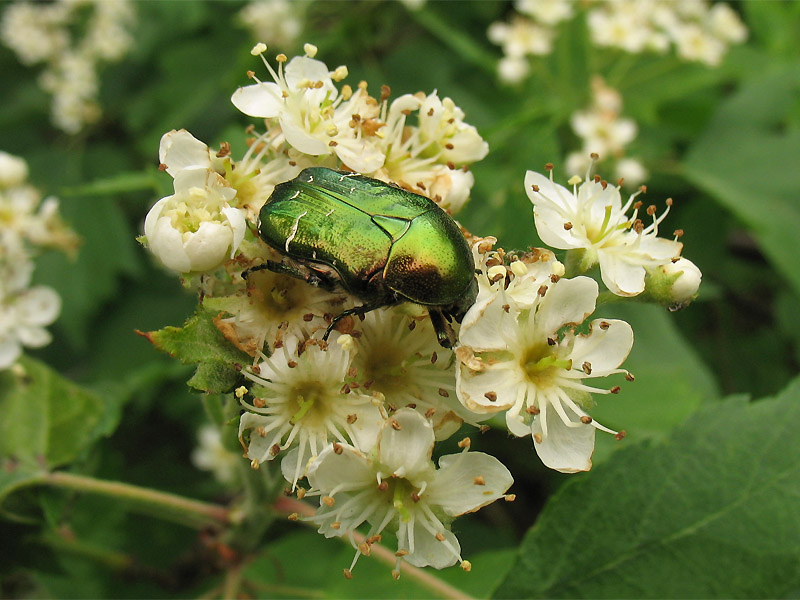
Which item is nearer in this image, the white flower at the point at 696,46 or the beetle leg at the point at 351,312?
the beetle leg at the point at 351,312

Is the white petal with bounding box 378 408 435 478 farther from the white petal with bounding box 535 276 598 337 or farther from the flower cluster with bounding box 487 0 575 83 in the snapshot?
the flower cluster with bounding box 487 0 575 83

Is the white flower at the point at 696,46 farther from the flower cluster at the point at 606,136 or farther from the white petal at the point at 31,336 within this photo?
the white petal at the point at 31,336

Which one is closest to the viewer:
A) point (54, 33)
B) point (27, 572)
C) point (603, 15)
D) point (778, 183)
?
point (27, 572)

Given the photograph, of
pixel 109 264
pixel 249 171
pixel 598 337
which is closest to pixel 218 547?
pixel 249 171

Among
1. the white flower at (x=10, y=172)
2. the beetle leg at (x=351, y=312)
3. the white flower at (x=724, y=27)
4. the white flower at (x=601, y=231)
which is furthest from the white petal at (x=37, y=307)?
the white flower at (x=724, y=27)

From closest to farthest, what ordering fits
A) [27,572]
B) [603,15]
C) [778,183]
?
[27,572] < [778,183] < [603,15]

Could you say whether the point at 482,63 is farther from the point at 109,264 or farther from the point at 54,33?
the point at 54,33

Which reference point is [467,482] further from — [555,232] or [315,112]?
[315,112]
